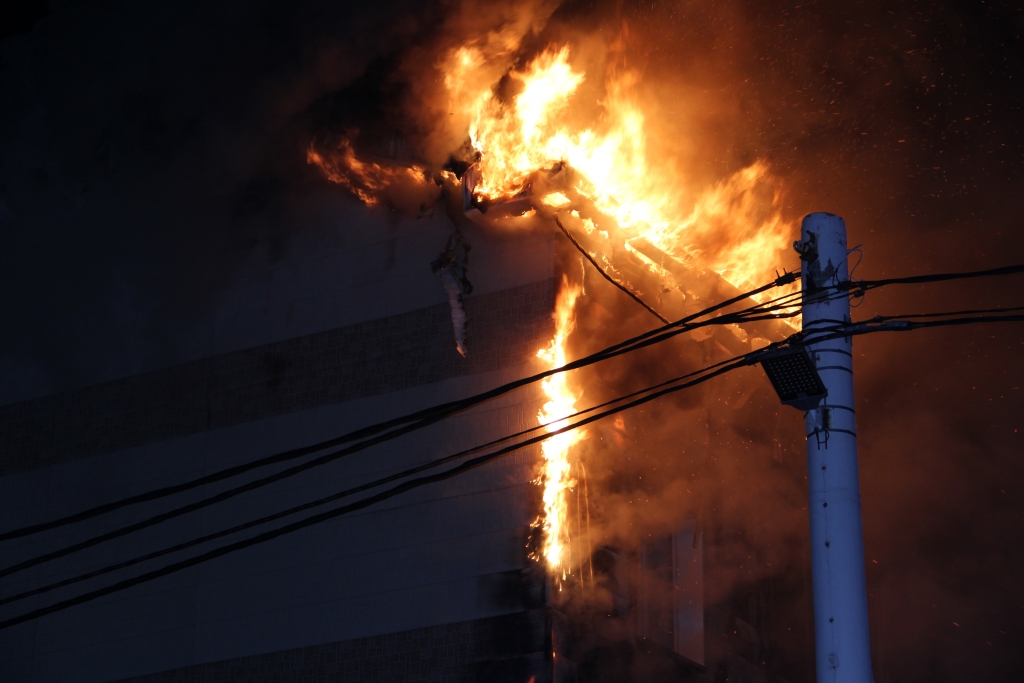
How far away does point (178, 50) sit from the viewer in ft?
45.2

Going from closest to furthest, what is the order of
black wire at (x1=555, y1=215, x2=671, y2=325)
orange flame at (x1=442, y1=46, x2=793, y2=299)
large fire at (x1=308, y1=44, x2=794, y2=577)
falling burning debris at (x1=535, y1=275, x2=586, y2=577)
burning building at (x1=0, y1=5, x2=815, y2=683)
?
falling burning debris at (x1=535, y1=275, x2=586, y2=577)
burning building at (x1=0, y1=5, x2=815, y2=683)
black wire at (x1=555, y1=215, x2=671, y2=325)
large fire at (x1=308, y1=44, x2=794, y2=577)
orange flame at (x1=442, y1=46, x2=793, y2=299)

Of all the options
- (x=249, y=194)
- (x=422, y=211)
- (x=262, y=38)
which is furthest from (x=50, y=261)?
(x=422, y=211)

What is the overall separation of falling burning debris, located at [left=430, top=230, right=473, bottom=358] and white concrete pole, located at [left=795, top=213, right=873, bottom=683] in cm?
489

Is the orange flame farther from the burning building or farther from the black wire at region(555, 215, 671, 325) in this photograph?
the black wire at region(555, 215, 671, 325)

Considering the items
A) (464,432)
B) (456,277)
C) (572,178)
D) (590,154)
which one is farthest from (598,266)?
(464,432)

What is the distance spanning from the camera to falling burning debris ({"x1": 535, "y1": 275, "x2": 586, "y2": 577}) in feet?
31.0

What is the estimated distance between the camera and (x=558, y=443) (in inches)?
385

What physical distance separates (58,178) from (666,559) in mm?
9206

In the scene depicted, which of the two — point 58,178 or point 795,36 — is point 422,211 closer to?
point 795,36

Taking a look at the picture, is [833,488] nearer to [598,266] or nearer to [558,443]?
[558,443]

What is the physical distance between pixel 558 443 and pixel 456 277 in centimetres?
207

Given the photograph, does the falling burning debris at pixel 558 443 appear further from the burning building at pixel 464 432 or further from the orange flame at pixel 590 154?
the orange flame at pixel 590 154

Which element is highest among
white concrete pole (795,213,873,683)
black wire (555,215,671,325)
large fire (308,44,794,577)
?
large fire (308,44,794,577)

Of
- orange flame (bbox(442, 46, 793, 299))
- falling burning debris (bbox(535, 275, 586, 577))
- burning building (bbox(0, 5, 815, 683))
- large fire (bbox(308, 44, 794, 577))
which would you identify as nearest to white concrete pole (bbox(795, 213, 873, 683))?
burning building (bbox(0, 5, 815, 683))
